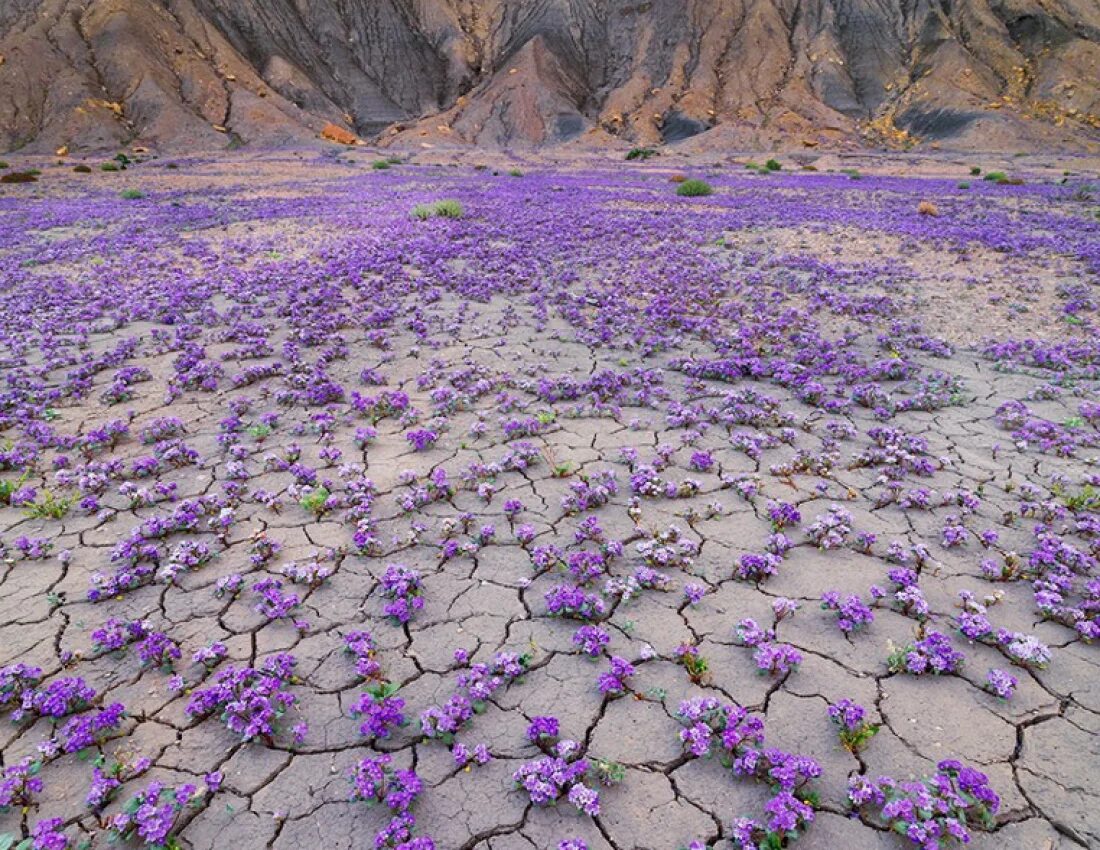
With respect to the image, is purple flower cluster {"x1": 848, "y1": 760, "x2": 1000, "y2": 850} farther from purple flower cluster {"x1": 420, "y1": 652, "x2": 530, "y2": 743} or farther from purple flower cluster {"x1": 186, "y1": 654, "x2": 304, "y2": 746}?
purple flower cluster {"x1": 186, "y1": 654, "x2": 304, "y2": 746}

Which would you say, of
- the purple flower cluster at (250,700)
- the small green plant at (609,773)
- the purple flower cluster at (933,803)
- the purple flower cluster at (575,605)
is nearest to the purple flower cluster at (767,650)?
the purple flower cluster at (933,803)

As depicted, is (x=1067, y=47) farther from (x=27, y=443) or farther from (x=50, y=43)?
(x=50, y=43)

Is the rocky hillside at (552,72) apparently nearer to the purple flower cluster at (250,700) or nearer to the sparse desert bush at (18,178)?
the sparse desert bush at (18,178)

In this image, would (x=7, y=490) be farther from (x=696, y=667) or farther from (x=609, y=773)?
(x=696, y=667)

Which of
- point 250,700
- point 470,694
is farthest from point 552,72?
point 250,700

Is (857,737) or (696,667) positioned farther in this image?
(696,667)

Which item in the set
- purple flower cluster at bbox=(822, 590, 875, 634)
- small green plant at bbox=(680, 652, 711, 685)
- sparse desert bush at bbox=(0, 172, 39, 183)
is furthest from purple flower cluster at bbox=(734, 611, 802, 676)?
sparse desert bush at bbox=(0, 172, 39, 183)
